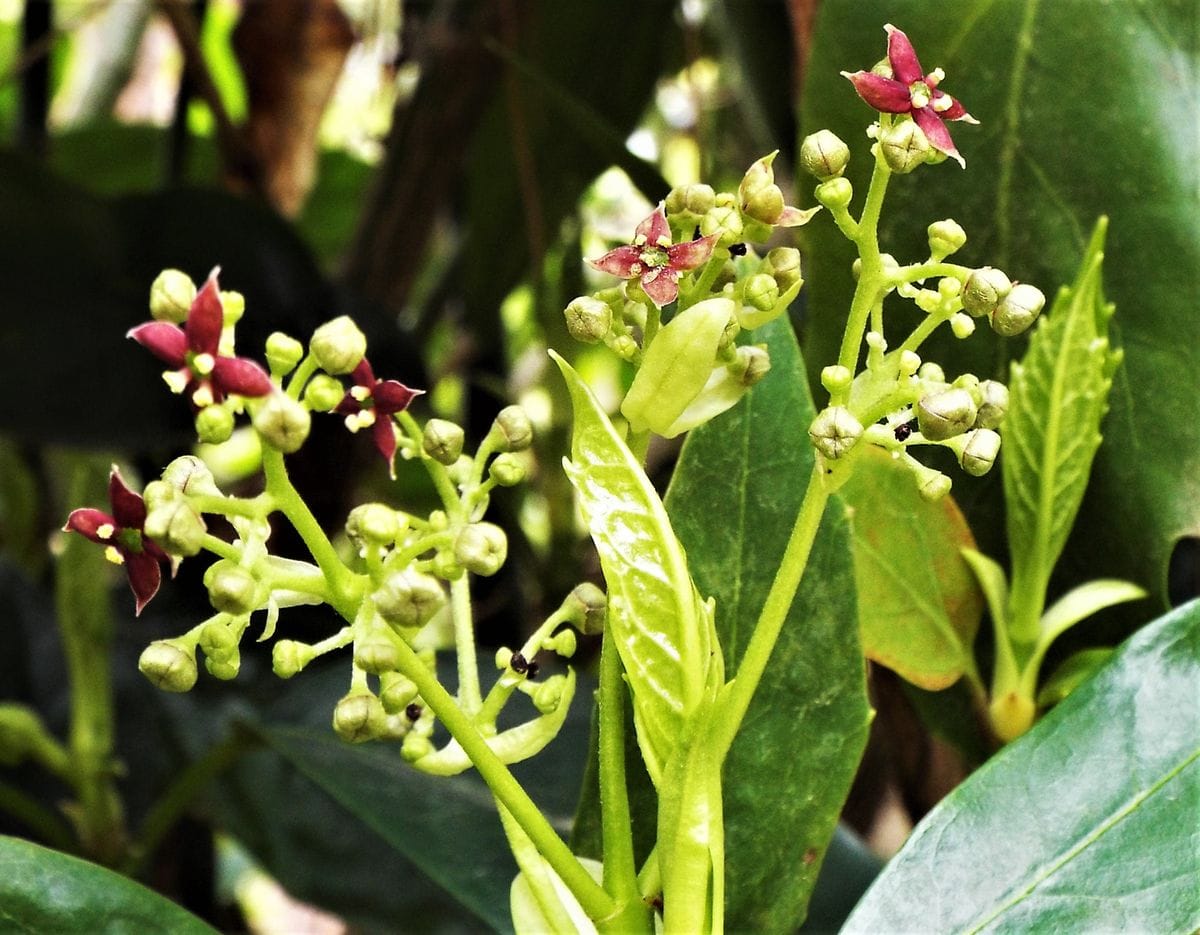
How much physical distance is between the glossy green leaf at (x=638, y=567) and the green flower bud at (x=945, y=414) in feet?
0.29

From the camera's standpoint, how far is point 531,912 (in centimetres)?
47

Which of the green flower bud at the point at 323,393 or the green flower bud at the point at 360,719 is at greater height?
the green flower bud at the point at 323,393

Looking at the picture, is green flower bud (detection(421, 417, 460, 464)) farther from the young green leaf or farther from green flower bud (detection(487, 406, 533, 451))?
the young green leaf

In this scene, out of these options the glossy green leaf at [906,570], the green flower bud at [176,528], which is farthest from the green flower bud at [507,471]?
the glossy green leaf at [906,570]

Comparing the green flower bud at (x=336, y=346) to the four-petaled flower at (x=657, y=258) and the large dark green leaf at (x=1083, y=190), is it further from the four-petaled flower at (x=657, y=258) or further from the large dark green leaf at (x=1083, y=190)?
the large dark green leaf at (x=1083, y=190)

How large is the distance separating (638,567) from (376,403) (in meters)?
0.10

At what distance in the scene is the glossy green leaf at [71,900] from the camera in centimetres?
48

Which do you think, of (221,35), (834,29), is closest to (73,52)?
(221,35)

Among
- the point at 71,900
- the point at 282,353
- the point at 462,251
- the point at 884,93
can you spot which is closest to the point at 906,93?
the point at 884,93

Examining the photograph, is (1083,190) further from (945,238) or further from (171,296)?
(171,296)

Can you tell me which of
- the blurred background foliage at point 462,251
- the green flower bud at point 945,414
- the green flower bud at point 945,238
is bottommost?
the blurred background foliage at point 462,251

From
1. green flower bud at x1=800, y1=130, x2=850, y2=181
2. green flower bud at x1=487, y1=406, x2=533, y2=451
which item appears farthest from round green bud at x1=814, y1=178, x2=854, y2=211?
green flower bud at x1=487, y1=406, x2=533, y2=451

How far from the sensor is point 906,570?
2.07ft

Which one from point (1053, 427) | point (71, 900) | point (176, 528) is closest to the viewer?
point (176, 528)
